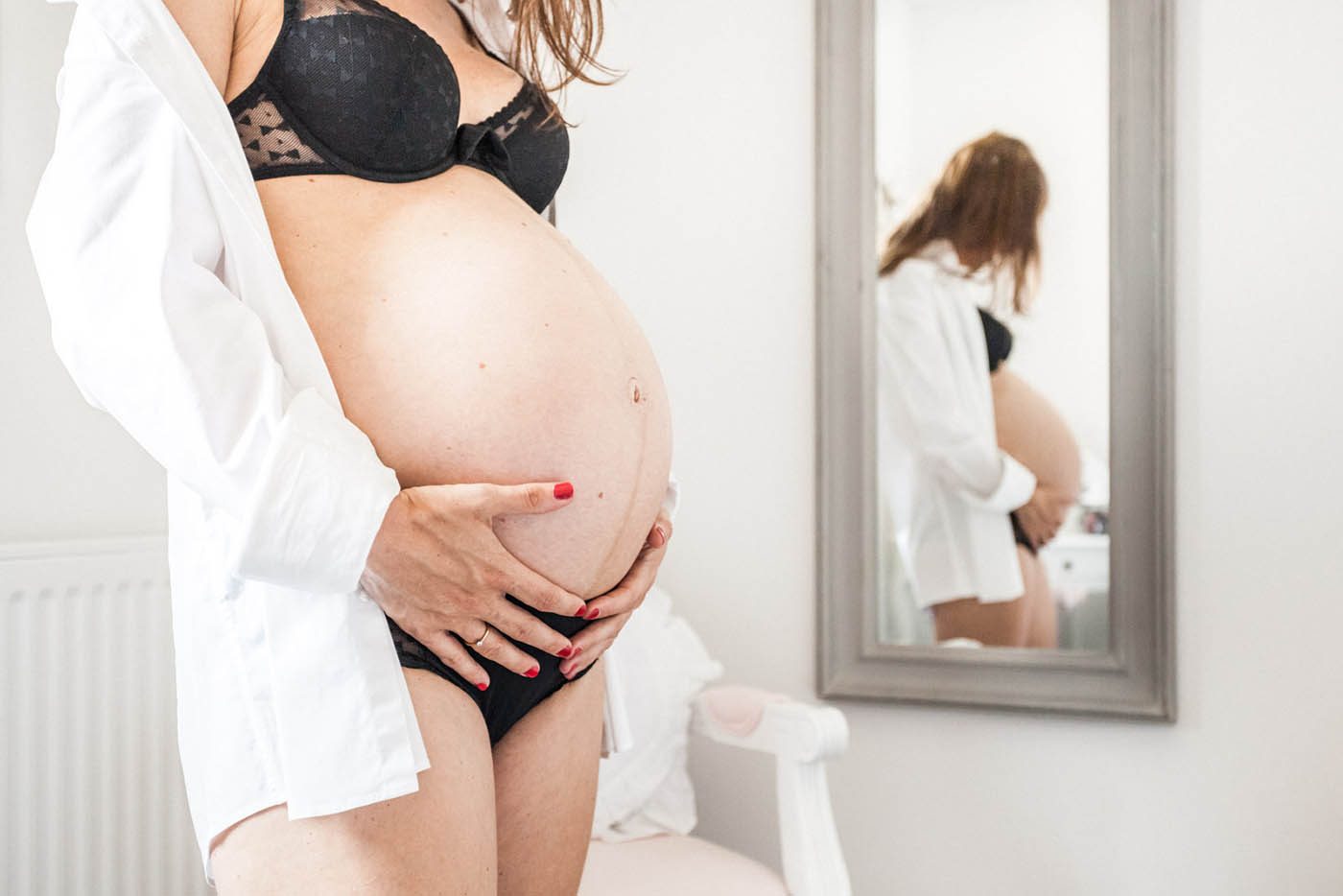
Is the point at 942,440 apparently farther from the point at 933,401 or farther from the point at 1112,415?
the point at 1112,415

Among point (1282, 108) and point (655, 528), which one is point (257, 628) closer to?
point (655, 528)

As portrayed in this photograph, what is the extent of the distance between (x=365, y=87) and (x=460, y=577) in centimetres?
33

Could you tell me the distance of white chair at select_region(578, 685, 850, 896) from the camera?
1.42 metres

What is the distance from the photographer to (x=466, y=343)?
2.38 feet

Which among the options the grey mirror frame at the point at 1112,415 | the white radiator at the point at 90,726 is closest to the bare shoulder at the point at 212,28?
the white radiator at the point at 90,726

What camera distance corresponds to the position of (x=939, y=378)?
180cm

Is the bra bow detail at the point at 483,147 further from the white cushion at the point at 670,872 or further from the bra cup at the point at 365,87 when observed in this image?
the white cushion at the point at 670,872

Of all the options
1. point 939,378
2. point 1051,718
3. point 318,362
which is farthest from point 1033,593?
point 318,362

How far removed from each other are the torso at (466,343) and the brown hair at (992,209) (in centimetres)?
110

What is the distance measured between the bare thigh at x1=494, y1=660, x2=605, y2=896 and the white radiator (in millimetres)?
836

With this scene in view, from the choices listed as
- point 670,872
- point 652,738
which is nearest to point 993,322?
point 652,738

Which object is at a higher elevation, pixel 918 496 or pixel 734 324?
pixel 734 324

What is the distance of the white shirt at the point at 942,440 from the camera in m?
1.76

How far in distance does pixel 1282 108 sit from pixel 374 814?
1621mm
